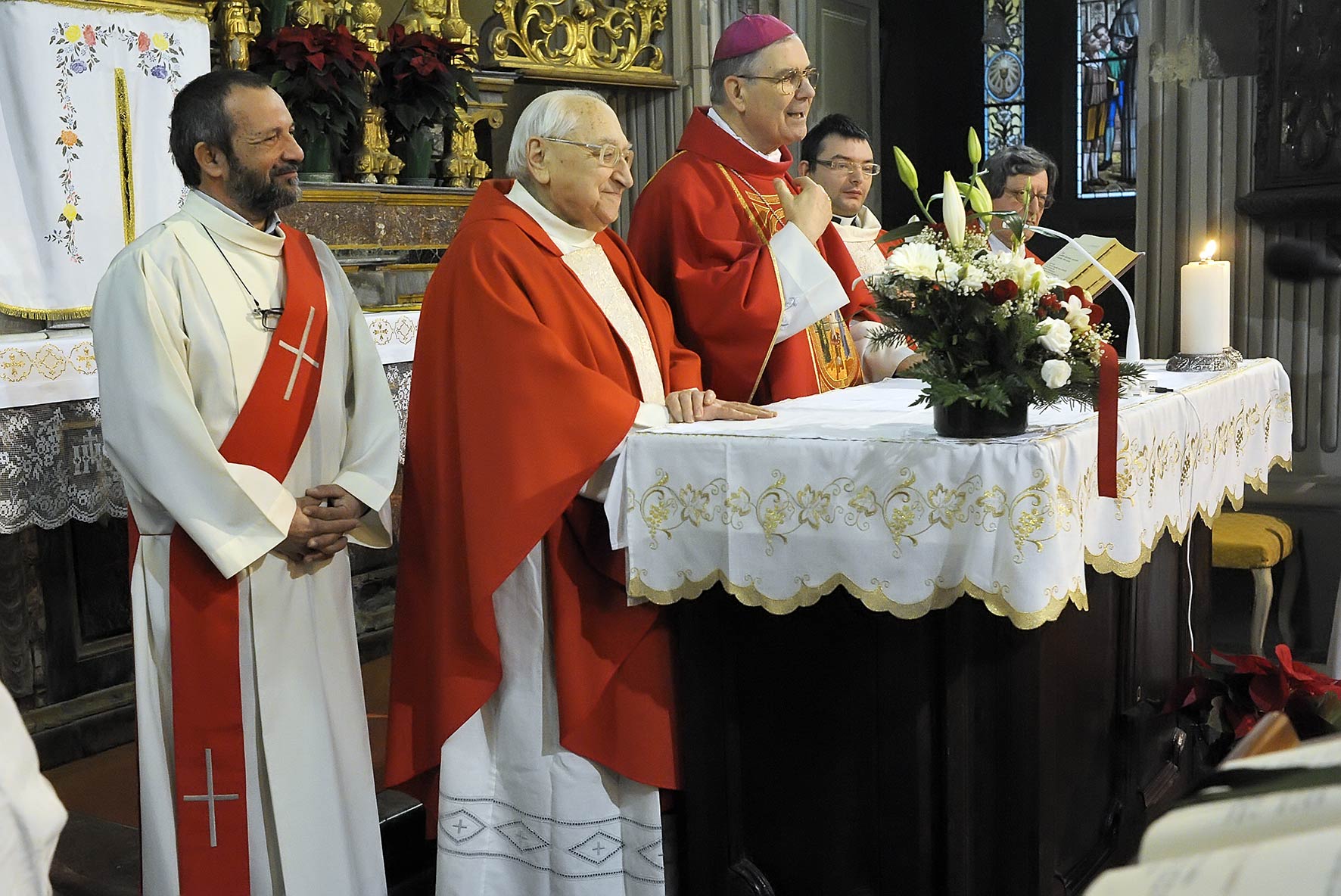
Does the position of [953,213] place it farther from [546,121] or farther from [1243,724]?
[1243,724]

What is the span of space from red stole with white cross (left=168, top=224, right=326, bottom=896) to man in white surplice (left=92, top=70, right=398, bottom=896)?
0.03 m

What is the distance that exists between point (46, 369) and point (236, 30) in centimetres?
154

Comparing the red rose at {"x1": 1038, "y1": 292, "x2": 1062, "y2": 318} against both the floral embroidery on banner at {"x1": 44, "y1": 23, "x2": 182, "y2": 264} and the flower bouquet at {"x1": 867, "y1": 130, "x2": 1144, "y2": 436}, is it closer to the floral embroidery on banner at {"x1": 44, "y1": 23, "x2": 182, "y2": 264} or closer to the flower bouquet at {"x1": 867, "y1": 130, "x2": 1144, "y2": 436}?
the flower bouquet at {"x1": 867, "y1": 130, "x2": 1144, "y2": 436}

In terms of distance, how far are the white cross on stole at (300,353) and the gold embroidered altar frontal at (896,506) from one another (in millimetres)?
722

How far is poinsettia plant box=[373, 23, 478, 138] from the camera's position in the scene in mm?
4859

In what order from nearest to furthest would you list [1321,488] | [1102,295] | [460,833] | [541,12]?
[460,833] → [1321,488] → [541,12] → [1102,295]

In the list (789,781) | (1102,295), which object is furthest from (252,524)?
(1102,295)

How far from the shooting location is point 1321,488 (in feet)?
17.5

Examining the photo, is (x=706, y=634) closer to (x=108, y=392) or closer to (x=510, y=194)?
(x=510, y=194)

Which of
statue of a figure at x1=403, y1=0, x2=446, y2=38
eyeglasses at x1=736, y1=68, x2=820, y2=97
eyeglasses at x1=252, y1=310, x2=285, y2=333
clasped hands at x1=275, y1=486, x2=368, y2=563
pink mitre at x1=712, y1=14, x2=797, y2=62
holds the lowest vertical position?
clasped hands at x1=275, y1=486, x2=368, y2=563

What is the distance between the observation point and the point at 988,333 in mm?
2338

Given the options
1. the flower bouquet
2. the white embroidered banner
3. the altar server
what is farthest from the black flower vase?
the white embroidered banner

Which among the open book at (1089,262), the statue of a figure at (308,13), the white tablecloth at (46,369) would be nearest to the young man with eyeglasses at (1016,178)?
the open book at (1089,262)

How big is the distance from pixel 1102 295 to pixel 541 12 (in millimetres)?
3671
